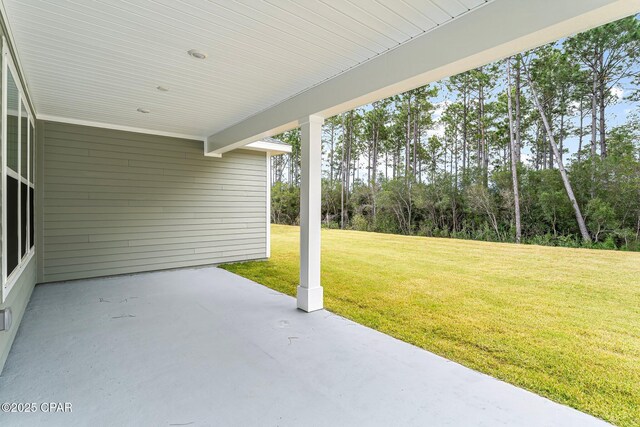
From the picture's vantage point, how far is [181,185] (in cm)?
616

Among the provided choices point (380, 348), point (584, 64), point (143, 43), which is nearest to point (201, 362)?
point (380, 348)

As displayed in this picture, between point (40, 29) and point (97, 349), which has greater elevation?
point (40, 29)

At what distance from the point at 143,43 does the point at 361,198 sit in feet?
46.1

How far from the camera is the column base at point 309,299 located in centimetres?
384

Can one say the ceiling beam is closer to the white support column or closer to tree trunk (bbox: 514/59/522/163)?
the white support column

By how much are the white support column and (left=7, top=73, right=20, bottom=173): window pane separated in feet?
8.94

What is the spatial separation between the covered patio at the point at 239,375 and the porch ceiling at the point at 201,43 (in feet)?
8.84

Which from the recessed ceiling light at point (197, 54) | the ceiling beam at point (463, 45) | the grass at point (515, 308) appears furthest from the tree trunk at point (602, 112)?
the recessed ceiling light at point (197, 54)

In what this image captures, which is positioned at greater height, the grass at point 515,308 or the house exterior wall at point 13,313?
the house exterior wall at point 13,313

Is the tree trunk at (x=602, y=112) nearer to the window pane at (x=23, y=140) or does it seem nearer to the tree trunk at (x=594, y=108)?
the tree trunk at (x=594, y=108)

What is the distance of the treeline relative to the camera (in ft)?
27.2

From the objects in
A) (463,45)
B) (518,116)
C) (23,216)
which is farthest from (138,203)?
(518,116)

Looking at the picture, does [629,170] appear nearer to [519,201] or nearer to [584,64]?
[519,201]

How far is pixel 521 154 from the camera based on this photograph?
1174 centimetres
